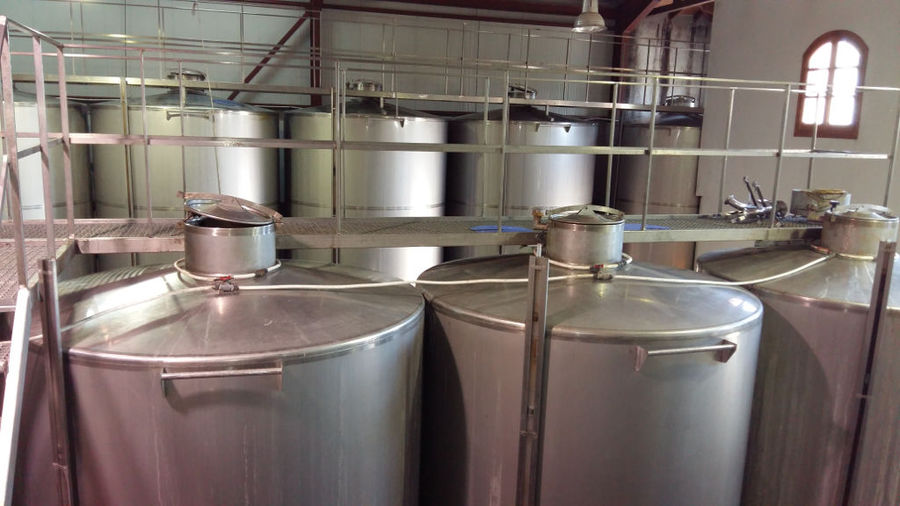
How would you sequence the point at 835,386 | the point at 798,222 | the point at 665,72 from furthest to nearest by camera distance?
1. the point at 665,72
2. the point at 798,222
3. the point at 835,386

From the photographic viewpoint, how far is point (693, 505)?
10.3ft

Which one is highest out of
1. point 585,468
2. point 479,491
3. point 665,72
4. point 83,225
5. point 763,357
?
point 665,72

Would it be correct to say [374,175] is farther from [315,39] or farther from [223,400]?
[223,400]

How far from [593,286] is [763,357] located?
1237mm

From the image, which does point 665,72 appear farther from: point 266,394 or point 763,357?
point 266,394

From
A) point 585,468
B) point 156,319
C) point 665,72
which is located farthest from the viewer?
point 665,72

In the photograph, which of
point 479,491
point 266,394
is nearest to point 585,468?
point 479,491

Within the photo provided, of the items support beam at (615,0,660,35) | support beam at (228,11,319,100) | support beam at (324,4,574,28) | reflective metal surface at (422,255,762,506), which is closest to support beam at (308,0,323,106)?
support beam at (228,11,319,100)

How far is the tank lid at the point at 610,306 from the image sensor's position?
2.92m

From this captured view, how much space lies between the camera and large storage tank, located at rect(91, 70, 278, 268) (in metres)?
6.46

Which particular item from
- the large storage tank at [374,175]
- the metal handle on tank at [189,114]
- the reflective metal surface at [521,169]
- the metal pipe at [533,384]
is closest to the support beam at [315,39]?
the large storage tank at [374,175]

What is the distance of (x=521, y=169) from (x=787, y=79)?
3.12m

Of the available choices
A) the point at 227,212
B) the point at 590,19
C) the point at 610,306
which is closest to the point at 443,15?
the point at 590,19

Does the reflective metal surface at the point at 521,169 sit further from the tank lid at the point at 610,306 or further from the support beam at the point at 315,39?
the tank lid at the point at 610,306
